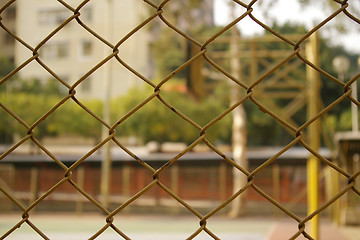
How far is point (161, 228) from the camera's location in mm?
15117

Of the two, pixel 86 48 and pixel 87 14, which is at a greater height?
pixel 87 14

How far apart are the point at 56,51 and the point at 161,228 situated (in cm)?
2586

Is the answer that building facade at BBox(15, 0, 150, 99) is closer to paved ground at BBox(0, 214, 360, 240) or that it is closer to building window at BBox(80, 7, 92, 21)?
building window at BBox(80, 7, 92, 21)

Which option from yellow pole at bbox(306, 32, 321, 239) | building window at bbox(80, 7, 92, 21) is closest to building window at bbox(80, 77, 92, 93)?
building window at bbox(80, 7, 92, 21)

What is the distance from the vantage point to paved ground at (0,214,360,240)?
12.2 metres

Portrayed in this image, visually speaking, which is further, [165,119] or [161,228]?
[165,119]

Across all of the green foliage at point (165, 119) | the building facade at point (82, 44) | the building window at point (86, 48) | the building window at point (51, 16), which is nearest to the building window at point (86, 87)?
the building facade at point (82, 44)

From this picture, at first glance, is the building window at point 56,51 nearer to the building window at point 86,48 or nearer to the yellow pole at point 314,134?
the building window at point 86,48

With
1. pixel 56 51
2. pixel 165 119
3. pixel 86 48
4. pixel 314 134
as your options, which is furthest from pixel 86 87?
pixel 314 134

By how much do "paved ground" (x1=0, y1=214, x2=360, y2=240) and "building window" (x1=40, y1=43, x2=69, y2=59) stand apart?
19.9m

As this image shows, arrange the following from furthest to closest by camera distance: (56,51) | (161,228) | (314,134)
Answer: (56,51)
(161,228)
(314,134)

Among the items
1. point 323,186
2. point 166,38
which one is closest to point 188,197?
point 323,186

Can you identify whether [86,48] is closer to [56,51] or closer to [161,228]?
[56,51]

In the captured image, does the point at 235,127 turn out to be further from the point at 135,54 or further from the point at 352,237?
the point at 135,54
